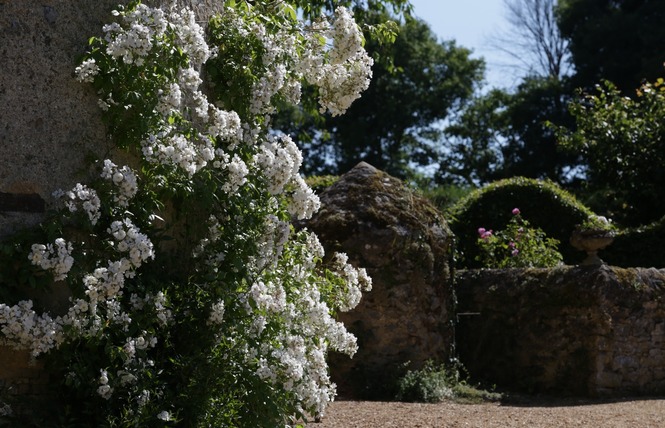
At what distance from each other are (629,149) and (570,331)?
608cm

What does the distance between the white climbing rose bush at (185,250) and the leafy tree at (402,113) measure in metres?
22.9

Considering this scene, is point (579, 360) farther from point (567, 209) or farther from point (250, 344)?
point (250, 344)

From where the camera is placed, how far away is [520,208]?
12164mm

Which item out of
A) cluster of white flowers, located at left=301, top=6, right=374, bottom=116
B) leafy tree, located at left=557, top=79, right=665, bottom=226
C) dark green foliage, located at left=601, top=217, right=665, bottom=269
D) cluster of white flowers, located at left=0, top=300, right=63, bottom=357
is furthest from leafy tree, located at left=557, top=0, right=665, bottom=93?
cluster of white flowers, located at left=0, top=300, right=63, bottom=357

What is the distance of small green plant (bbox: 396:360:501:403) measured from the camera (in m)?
7.72

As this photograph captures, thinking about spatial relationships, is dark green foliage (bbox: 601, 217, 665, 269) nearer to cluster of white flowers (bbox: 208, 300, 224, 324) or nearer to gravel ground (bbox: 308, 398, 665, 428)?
gravel ground (bbox: 308, 398, 665, 428)

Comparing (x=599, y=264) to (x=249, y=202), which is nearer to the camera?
(x=249, y=202)

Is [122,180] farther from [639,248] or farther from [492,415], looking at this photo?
[639,248]

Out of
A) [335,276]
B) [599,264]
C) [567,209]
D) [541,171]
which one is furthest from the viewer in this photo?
[541,171]

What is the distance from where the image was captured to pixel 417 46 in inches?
1203

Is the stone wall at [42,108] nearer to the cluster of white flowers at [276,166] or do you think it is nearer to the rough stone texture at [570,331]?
the cluster of white flowers at [276,166]

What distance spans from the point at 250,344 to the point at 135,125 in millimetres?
1211

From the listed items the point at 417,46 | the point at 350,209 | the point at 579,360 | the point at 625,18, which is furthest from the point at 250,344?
the point at 417,46

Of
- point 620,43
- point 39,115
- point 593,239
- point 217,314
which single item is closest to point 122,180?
point 39,115
